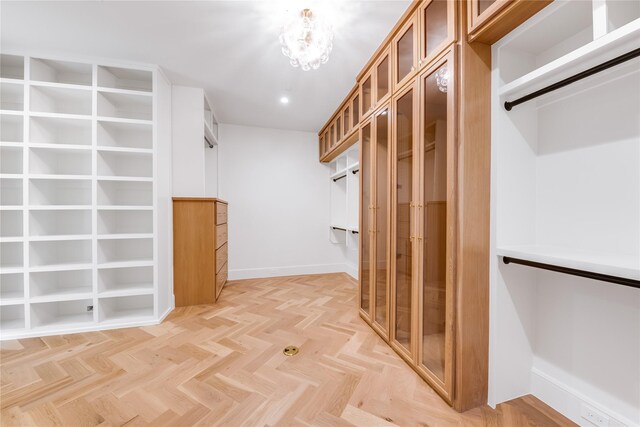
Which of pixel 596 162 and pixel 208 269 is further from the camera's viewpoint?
pixel 208 269

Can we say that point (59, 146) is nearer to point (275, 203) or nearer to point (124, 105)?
point (124, 105)

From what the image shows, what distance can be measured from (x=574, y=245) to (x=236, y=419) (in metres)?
2.05

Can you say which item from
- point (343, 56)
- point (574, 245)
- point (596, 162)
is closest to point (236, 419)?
point (574, 245)

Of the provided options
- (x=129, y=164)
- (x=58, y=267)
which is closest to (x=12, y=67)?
(x=129, y=164)

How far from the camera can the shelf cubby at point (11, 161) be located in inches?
100

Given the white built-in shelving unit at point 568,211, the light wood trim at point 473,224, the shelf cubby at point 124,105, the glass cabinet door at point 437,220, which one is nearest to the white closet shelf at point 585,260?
the white built-in shelving unit at point 568,211

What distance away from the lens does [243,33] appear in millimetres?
2096

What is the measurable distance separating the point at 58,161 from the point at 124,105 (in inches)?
36.1

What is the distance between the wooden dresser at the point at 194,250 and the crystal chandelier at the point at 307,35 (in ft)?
6.51

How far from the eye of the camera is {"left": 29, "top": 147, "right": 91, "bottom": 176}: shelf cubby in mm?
2401

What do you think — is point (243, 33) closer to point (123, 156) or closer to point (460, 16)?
point (460, 16)

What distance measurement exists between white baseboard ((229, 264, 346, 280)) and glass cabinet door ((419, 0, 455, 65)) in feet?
12.1

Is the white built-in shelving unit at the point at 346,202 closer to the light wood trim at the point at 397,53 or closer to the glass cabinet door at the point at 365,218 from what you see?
the glass cabinet door at the point at 365,218

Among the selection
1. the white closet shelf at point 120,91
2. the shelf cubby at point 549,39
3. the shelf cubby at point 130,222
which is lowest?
the shelf cubby at point 130,222
